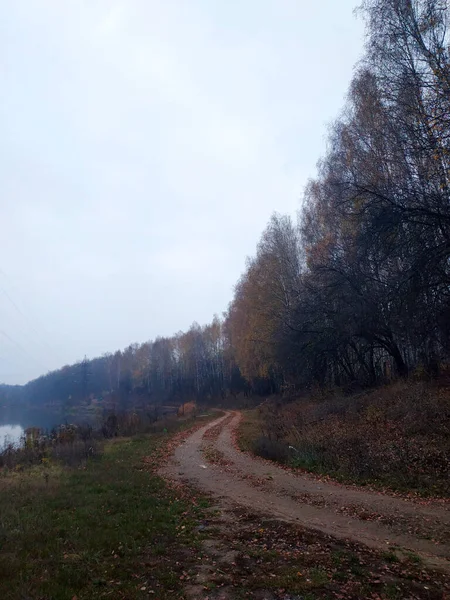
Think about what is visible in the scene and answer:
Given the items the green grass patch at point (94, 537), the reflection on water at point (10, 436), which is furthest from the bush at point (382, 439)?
the reflection on water at point (10, 436)

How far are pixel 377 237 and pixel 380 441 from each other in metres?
5.89

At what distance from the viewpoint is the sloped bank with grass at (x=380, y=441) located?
34.4 feet

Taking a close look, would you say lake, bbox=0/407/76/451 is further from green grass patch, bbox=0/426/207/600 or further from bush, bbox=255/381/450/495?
bush, bbox=255/381/450/495

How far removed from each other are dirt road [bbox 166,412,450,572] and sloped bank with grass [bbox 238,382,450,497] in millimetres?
821

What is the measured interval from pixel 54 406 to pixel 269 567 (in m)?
112

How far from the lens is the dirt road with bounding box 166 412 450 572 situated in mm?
6852

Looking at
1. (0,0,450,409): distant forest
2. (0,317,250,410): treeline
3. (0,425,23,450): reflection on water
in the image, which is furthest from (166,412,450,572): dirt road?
(0,317,250,410): treeline

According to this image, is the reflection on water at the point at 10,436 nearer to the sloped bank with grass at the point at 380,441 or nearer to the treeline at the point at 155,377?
the treeline at the point at 155,377

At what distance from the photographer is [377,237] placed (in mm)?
12406

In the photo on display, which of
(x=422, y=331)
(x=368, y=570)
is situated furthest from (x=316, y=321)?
(x=368, y=570)

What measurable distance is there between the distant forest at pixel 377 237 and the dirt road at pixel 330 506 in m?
6.20

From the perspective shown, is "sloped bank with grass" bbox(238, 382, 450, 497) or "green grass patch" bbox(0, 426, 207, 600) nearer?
"green grass patch" bbox(0, 426, 207, 600)

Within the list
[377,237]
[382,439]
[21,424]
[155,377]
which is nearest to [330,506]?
[382,439]

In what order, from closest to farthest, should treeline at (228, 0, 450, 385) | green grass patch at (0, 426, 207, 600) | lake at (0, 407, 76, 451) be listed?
green grass patch at (0, 426, 207, 600)
treeline at (228, 0, 450, 385)
lake at (0, 407, 76, 451)
